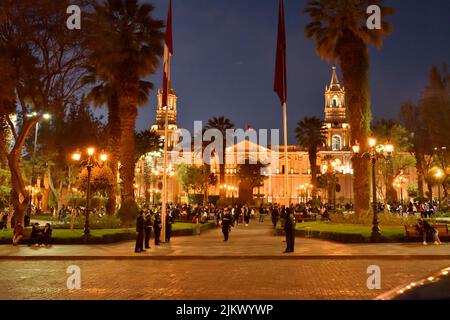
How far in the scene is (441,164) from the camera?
1970 inches

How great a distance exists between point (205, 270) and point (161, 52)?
18950mm

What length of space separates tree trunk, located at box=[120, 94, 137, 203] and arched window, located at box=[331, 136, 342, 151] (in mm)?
90510

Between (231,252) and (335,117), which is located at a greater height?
(335,117)

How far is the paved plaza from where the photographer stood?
951 cm

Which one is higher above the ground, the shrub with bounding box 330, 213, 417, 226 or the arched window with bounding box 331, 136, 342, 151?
the arched window with bounding box 331, 136, 342, 151

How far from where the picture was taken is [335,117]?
4469 inches

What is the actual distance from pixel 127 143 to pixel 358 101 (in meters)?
14.4

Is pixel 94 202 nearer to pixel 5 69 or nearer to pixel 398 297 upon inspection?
pixel 5 69

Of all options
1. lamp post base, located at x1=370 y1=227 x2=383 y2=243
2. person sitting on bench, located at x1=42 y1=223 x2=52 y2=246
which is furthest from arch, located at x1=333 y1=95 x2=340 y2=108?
person sitting on bench, located at x1=42 y1=223 x2=52 y2=246

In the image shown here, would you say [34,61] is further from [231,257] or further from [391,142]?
[391,142]

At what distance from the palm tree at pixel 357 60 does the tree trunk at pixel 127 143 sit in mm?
13378

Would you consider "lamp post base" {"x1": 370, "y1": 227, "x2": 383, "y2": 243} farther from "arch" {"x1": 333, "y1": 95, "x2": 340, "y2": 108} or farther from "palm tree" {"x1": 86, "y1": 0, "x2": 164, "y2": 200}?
"arch" {"x1": 333, "y1": 95, "x2": 340, "y2": 108}

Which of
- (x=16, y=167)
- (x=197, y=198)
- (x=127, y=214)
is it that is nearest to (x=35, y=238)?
(x=16, y=167)

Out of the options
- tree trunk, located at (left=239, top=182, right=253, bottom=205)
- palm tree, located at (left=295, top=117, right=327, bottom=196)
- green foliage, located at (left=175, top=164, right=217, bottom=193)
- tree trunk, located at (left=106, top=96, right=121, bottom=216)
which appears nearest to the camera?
tree trunk, located at (left=106, top=96, right=121, bottom=216)
